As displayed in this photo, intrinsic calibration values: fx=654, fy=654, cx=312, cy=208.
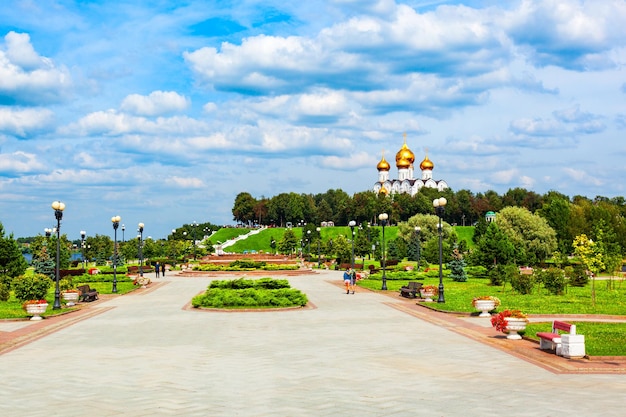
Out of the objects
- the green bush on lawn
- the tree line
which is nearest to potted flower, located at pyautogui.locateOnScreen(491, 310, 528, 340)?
the green bush on lawn

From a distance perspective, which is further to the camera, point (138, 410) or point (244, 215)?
point (244, 215)

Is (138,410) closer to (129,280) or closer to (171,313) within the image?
(171,313)

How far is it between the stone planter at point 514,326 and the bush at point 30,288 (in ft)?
66.3

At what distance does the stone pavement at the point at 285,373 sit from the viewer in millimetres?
9992

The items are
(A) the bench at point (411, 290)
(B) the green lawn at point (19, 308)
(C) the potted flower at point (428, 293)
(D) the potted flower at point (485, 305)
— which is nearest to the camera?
(D) the potted flower at point (485, 305)

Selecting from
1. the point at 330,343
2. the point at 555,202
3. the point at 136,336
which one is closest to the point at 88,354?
the point at 136,336

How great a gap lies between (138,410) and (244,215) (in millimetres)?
146987

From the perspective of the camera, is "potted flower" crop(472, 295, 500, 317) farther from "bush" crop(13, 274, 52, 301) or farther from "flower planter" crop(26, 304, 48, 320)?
Answer: "bush" crop(13, 274, 52, 301)

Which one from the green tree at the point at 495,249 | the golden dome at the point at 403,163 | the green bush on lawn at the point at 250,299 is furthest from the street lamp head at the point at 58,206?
the golden dome at the point at 403,163

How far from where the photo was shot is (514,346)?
1595cm

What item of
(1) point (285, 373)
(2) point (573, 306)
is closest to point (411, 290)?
(2) point (573, 306)

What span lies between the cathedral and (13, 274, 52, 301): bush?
136511 mm

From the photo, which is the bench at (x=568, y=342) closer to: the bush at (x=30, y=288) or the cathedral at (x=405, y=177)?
the bush at (x=30, y=288)

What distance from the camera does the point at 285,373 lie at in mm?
12680
